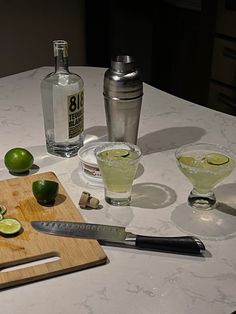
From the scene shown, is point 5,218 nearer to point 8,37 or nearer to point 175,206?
point 175,206

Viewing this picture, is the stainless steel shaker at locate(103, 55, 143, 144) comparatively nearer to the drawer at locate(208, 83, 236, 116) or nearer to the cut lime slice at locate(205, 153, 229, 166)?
the cut lime slice at locate(205, 153, 229, 166)

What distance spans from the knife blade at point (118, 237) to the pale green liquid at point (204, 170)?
136mm

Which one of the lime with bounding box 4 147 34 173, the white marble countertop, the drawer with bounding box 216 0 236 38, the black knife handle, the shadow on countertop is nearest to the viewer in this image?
the white marble countertop

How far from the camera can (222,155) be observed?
1079mm

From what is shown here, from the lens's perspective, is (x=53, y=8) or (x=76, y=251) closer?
(x=76, y=251)

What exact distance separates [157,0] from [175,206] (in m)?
2.34

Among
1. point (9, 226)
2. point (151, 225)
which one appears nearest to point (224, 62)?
point (151, 225)

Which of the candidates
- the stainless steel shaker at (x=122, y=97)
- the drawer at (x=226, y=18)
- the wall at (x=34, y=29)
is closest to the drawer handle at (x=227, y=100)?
the drawer at (x=226, y=18)

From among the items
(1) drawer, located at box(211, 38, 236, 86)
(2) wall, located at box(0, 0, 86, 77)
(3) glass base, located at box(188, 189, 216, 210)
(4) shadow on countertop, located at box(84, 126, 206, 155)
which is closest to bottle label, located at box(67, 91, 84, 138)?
(4) shadow on countertop, located at box(84, 126, 206, 155)

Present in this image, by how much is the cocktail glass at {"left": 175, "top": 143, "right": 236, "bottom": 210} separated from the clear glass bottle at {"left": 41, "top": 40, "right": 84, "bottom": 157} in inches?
11.2

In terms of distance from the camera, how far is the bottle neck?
46.1 inches

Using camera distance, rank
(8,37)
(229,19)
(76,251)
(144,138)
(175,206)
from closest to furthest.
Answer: (76,251)
(175,206)
(144,138)
(229,19)
(8,37)

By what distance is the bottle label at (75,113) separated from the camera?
1.22 m

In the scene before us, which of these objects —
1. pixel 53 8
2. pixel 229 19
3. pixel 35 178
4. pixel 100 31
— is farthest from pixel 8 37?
pixel 35 178
